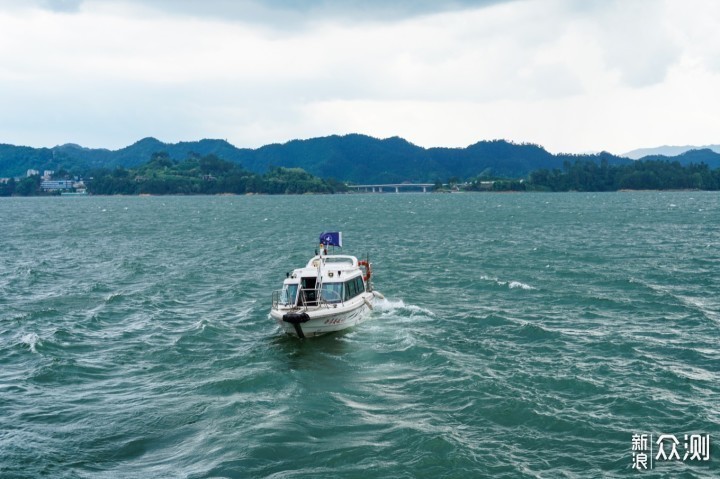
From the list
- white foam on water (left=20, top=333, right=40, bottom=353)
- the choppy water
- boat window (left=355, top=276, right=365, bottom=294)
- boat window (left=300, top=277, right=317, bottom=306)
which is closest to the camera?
the choppy water

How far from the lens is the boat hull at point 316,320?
36.8 meters

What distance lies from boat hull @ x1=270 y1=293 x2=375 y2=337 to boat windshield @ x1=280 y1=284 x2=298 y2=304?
4.29 feet

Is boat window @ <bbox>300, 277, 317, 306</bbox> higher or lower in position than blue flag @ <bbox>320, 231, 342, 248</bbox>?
lower

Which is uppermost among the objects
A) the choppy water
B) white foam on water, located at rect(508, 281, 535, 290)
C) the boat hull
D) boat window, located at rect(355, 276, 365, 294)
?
boat window, located at rect(355, 276, 365, 294)

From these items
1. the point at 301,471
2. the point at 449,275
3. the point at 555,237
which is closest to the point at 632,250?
the point at 555,237

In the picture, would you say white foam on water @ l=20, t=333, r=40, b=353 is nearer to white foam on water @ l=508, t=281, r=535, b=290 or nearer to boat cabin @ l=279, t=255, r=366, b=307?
boat cabin @ l=279, t=255, r=366, b=307

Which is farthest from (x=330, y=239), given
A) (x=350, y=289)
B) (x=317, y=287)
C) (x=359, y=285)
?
(x=317, y=287)

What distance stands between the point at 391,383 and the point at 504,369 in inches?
227

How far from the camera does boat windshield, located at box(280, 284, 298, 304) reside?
39.2m

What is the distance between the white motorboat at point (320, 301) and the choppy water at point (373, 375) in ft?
3.51

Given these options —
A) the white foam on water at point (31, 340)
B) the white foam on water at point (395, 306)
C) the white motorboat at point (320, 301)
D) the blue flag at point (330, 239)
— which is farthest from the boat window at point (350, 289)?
the white foam on water at point (31, 340)

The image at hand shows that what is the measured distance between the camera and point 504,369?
32.3m

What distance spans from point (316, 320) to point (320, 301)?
2.00m

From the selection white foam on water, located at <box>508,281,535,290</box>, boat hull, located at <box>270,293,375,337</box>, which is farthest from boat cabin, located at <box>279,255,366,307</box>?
white foam on water, located at <box>508,281,535,290</box>
